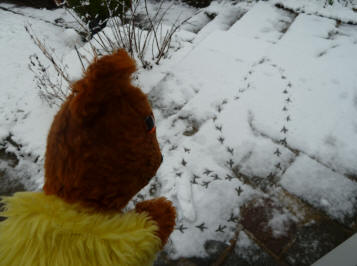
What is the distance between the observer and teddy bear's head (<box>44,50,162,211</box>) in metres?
0.76

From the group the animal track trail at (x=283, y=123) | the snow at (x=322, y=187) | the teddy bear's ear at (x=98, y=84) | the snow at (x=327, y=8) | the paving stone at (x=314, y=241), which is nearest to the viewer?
the teddy bear's ear at (x=98, y=84)

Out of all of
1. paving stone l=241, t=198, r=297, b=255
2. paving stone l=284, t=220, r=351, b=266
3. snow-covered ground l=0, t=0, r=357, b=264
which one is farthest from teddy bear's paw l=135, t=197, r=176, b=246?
paving stone l=284, t=220, r=351, b=266

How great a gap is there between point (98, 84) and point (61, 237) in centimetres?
55

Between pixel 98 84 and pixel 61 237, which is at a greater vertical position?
pixel 98 84

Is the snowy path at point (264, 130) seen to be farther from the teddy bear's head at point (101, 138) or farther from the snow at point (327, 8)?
the teddy bear's head at point (101, 138)

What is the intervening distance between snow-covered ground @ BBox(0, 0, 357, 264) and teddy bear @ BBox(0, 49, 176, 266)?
0.80 metres

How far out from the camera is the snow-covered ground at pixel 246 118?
170 cm

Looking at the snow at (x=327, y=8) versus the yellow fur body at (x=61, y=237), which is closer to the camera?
the yellow fur body at (x=61, y=237)

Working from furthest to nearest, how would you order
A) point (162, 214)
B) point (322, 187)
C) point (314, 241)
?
point (322, 187), point (314, 241), point (162, 214)

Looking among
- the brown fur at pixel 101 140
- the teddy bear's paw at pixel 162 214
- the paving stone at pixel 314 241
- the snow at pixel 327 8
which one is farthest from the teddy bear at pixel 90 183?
the snow at pixel 327 8

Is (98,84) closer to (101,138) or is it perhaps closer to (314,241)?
(101,138)

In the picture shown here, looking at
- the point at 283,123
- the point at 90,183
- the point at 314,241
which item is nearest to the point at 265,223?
the point at 314,241

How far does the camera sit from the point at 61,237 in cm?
82

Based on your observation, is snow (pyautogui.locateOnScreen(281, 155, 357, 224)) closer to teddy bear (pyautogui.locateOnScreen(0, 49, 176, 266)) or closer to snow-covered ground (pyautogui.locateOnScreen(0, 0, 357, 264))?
snow-covered ground (pyautogui.locateOnScreen(0, 0, 357, 264))
